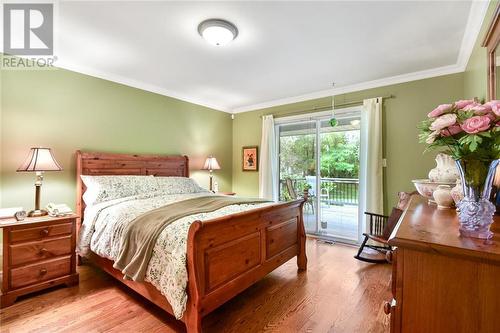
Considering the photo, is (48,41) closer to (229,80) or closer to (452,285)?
(229,80)

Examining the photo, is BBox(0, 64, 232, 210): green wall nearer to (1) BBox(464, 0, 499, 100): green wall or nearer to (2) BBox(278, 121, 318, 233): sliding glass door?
(2) BBox(278, 121, 318, 233): sliding glass door

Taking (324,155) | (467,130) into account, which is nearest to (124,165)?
→ (324,155)

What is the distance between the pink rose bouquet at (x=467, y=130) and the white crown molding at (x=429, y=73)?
61.2 inches

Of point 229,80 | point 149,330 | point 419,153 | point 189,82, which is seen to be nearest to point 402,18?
point 419,153

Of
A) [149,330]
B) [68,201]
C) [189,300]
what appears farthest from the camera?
[68,201]

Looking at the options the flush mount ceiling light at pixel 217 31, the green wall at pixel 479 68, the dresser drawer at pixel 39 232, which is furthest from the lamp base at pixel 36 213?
the green wall at pixel 479 68

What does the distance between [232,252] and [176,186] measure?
5.88 ft

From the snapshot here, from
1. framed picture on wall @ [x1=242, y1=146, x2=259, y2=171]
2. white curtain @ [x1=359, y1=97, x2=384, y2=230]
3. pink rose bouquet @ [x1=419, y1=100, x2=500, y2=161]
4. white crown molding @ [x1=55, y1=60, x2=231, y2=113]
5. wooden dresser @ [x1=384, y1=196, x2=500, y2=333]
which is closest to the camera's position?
wooden dresser @ [x1=384, y1=196, x2=500, y2=333]

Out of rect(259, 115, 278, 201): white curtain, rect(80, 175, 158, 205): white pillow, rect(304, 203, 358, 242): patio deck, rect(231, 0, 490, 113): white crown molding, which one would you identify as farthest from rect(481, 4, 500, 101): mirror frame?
rect(80, 175, 158, 205): white pillow

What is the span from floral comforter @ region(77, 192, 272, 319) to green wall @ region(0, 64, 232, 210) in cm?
73

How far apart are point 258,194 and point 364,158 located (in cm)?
202

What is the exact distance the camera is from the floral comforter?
5.11 ft

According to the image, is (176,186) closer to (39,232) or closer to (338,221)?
(39,232)

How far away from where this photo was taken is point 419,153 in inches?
125
